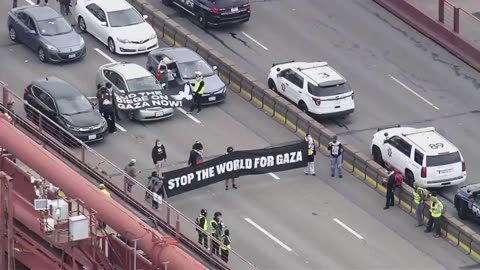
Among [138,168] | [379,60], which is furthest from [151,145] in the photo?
[379,60]

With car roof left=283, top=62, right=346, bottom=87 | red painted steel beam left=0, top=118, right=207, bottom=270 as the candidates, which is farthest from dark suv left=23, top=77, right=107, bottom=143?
red painted steel beam left=0, top=118, right=207, bottom=270

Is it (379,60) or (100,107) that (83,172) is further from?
(379,60)

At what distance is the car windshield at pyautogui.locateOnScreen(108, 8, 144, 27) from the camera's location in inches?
2896

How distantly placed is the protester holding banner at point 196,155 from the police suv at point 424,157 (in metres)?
7.26

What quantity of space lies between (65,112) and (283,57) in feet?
44.3

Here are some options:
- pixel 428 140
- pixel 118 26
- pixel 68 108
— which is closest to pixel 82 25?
pixel 118 26

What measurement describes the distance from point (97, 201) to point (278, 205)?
1507 cm

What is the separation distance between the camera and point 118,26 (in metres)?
73.4

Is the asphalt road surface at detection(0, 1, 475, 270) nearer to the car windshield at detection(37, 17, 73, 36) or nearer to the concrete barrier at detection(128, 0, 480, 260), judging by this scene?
the concrete barrier at detection(128, 0, 480, 260)

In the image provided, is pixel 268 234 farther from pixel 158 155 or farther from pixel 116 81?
pixel 116 81

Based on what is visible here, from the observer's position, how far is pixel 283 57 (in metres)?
75.0

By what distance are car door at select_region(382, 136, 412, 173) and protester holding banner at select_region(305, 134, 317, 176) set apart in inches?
109

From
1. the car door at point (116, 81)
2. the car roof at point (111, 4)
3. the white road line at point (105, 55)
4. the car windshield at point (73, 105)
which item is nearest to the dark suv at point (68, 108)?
the car windshield at point (73, 105)

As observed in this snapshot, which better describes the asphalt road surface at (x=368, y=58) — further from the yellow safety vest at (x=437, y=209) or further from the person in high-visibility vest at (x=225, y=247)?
the person in high-visibility vest at (x=225, y=247)
